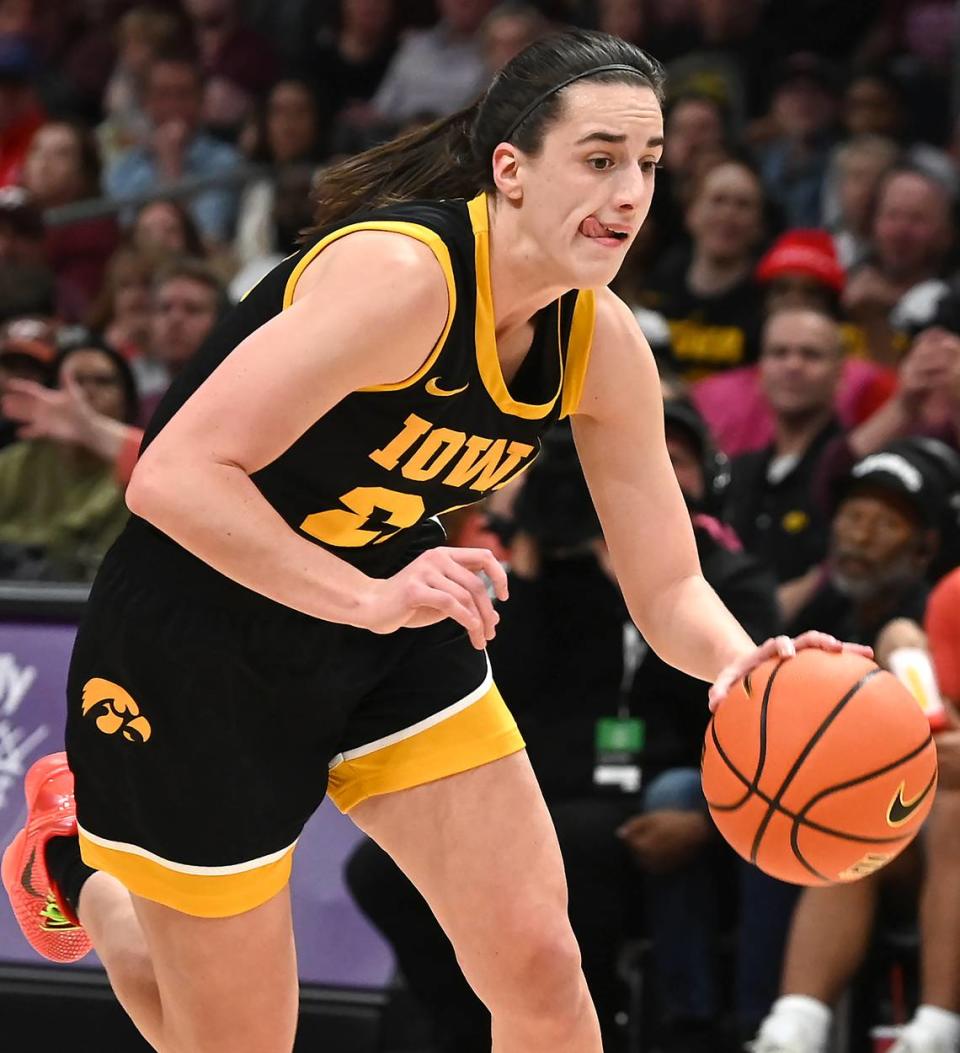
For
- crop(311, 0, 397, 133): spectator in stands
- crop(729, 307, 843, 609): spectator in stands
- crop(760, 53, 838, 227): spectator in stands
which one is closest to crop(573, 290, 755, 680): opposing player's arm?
crop(729, 307, 843, 609): spectator in stands

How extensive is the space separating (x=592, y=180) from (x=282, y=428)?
59 centimetres

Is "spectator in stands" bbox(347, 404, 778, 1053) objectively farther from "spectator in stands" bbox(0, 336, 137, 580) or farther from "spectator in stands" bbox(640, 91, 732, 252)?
"spectator in stands" bbox(640, 91, 732, 252)

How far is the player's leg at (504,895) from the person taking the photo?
319cm

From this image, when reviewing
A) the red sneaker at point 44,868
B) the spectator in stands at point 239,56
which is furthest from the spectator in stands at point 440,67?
the red sneaker at point 44,868

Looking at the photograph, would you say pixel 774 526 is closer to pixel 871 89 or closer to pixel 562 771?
pixel 562 771

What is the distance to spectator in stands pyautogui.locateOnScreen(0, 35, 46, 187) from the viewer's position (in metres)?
10.6

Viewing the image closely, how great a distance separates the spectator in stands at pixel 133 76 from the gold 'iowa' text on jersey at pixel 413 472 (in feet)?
26.3

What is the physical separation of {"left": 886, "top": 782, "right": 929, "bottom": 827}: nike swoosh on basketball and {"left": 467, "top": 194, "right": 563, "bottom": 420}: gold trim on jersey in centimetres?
83

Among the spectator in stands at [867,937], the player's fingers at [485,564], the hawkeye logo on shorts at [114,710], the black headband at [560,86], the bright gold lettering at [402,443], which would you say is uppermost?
the black headband at [560,86]

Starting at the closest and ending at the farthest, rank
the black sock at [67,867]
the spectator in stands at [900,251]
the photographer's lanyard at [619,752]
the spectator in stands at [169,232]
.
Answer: the black sock at [67,867]
the photographer's lanyard at [619,752]
the spectator in stands at [900,251]
the spectator in stands at [169,232]

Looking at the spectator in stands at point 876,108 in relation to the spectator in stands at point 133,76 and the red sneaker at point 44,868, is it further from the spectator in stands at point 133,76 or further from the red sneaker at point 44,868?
the red sneaker at point 44,868

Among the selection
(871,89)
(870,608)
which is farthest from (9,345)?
(871,89)

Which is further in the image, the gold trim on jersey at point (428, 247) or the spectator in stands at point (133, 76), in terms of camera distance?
the spectator in stands at point (133, 76)

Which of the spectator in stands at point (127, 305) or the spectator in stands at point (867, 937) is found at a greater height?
the spectator in stands at point (127, 305)
